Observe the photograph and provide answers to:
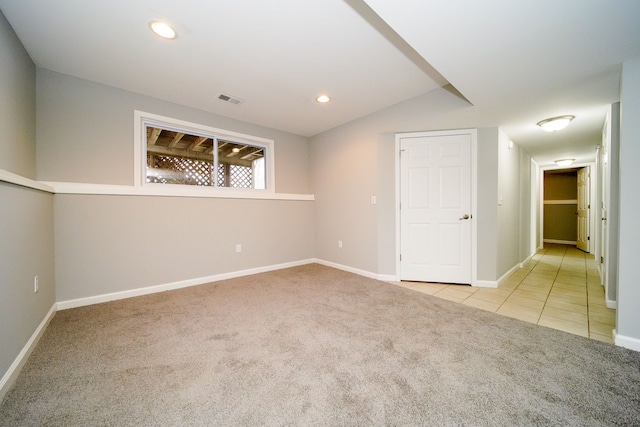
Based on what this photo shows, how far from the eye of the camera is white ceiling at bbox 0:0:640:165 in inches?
57.4

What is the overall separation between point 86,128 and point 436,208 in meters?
4.25

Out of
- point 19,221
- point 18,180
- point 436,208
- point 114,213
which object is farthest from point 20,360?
point 436,208

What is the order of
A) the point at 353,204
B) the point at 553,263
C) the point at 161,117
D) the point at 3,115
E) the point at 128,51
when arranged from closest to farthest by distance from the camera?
the point at 3,115, the point at 128,51, the point at 161,117, the point at 353,204, the point at 553,263

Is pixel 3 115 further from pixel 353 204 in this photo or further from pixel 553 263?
pixel 553 263

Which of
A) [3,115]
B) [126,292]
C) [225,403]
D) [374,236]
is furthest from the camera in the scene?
[374,236]

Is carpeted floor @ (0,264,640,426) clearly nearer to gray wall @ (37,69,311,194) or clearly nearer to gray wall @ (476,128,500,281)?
gray wall @ (476,128,500,281)

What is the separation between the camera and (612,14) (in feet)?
4.48

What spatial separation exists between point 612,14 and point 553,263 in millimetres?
4760

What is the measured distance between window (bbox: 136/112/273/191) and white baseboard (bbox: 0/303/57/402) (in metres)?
1.67


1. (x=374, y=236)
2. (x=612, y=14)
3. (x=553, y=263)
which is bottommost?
(x=553, y=263)

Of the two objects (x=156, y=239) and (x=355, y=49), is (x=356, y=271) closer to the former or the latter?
(x=156, y=239)

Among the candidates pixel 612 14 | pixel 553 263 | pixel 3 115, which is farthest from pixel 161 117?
pixel 553 263

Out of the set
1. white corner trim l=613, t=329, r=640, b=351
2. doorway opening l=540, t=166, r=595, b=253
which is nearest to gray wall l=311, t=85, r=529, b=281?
white corner trim l=613, t=329, r=640, b=351

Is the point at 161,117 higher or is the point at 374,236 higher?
the point at 161,117
